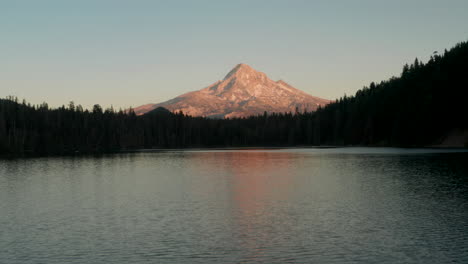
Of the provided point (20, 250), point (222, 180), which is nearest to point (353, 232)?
point (20, 250)

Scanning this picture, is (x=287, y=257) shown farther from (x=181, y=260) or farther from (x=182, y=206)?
(x=182, y=206)

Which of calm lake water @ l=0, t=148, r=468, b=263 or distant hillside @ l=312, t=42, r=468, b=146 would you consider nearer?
calm lake water @ l=0, t=148, r=468, b=263

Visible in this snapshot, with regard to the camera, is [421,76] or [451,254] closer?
[451,254]

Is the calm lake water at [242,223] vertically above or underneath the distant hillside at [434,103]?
underneath

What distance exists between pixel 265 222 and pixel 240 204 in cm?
983

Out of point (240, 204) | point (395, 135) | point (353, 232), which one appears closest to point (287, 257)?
point (353, 232)

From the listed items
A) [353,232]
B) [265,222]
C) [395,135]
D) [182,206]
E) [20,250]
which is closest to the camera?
[20,250]

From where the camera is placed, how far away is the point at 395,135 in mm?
181625

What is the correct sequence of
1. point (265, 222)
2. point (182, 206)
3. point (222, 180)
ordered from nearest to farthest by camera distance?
point (265, 222) < point (182, 206) < point (222, 180)

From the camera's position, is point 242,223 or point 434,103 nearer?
point 242,223

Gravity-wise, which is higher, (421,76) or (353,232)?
(421,76)

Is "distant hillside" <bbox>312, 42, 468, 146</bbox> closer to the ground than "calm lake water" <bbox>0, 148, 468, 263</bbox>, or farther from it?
farther from it

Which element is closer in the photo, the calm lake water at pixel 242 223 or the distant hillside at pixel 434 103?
the calm lake water at pixel 242 223

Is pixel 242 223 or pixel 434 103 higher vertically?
pixel 434 103
